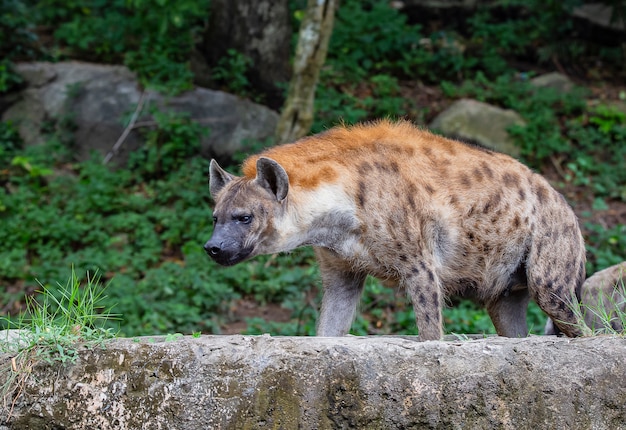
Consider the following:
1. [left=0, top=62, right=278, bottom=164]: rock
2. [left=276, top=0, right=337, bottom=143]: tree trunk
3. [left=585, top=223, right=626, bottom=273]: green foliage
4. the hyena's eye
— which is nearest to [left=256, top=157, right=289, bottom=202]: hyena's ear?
the hyena's eye

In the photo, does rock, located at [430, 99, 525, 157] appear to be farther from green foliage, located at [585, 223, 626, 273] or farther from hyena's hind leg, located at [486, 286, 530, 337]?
hyena's hind leg, located at [486, 286, 530, 337]

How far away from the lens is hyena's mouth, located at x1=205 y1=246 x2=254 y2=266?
12.4ft

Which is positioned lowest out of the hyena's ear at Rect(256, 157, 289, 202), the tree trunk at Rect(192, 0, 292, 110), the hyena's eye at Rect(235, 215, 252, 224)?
the tree trunk at Rect(192, 0, 292, 110)

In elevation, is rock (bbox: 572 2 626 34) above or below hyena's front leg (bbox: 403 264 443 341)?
below

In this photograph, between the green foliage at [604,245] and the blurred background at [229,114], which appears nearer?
the blurred background at [229,114]

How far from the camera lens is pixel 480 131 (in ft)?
28.2

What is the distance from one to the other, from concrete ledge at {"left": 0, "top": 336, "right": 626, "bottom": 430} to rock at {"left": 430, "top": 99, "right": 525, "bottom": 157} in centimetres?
571

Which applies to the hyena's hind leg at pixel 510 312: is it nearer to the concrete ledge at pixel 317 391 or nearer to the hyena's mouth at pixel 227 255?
the hyena's mouth at pixel 227 255

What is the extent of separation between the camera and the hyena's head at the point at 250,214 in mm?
3824

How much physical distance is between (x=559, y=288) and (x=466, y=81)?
558 cm

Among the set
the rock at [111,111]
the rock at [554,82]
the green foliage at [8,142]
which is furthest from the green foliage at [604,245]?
the green foliage at [8,142]

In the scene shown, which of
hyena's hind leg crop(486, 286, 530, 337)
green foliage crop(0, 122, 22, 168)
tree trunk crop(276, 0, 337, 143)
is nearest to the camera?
hyena's hind leg crop(486, 286, 530, 337)

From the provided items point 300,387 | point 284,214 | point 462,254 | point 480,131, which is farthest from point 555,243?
point 480,131

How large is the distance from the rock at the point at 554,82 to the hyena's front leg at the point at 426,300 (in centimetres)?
609
